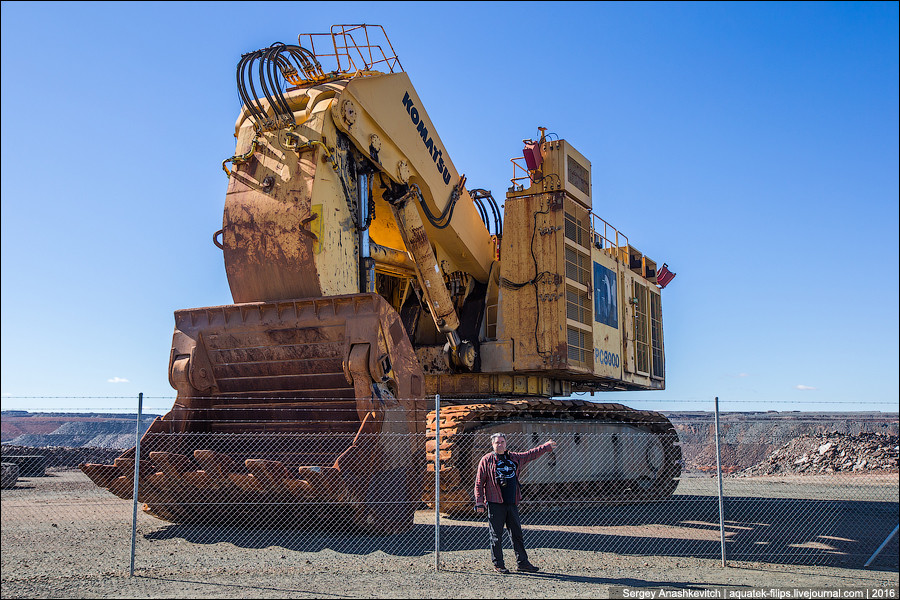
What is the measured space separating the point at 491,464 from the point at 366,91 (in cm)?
524

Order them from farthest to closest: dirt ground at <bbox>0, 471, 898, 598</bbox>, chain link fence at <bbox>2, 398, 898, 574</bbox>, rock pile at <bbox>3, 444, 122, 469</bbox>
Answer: rock pile at <bbox>3, 444, 122, 469</bbox>, chain link fence at <bbox>2, 398, 898, 574</bbox>, dirt ground at <bbox>0, 471, 898, 598</bbox>

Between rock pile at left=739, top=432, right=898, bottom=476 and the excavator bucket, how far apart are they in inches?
764

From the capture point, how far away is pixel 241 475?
8.62 metres

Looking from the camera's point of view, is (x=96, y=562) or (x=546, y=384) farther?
(x=546, y=384)

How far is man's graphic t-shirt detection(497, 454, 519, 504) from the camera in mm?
7453

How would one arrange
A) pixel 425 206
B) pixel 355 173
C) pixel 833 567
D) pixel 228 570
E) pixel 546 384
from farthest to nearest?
pixel 546 384 < pixel 425 206 < pixel 355 173 < pixel 833 567 < pixel 228 570

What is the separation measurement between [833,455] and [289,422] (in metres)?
21.6

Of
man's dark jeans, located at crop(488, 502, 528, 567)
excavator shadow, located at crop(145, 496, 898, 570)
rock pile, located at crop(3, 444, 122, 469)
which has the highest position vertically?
man's dark jeans, located at crop(488, 502, 528, 567)

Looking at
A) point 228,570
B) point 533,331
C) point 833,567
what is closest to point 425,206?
point 533,331

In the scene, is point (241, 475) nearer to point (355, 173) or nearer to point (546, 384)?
point (355, 173)

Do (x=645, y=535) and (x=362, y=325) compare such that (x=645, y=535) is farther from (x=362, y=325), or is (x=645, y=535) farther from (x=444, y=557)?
(x=362, y=325)

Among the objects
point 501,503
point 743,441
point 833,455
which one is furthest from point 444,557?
point 743,441

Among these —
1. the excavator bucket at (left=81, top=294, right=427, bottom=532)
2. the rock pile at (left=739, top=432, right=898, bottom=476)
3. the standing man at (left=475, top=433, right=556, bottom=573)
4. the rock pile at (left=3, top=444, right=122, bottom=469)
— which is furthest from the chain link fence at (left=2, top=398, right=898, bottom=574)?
the rock pile at (left=3, top=444, right=122, bottom=469)

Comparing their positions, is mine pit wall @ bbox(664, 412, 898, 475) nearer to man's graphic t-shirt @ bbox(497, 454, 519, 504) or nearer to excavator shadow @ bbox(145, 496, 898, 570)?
excavator shadow @ bbox(145, 496, 898, 570)
